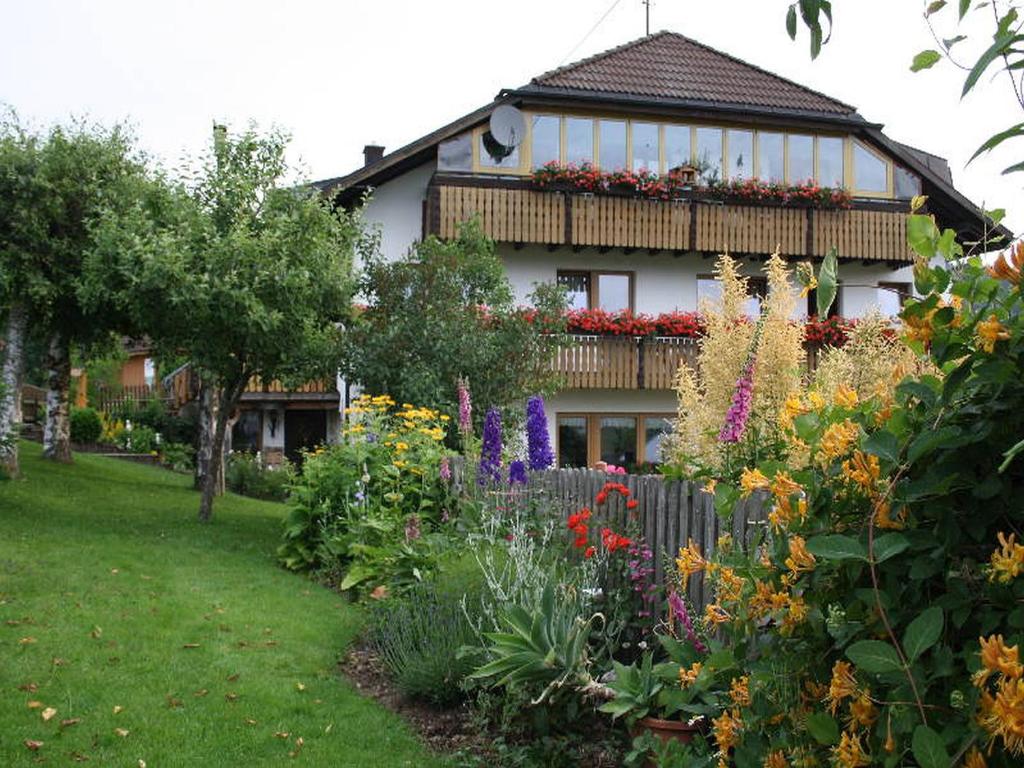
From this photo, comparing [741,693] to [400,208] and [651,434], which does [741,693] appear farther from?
[651,434]

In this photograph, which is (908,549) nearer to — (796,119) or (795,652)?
(795,652)

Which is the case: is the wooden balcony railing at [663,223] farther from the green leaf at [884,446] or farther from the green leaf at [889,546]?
the green leaf at [889,546]

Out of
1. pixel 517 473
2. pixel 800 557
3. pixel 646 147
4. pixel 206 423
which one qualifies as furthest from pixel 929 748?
pixel 646 147

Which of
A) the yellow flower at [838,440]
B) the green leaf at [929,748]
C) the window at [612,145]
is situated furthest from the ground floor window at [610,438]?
the green leaf at [929,748]

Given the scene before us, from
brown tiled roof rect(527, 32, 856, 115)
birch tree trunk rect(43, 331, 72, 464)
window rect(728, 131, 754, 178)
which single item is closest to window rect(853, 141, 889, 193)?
brown tiled roof rect(527, 32, 856, 115)

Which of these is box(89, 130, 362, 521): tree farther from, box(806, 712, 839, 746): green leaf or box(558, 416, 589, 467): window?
box(806, 712, 839, 746): green leaf

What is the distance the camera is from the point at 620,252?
67.6 feet

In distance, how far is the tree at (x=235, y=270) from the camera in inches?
472

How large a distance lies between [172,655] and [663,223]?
1471 cm

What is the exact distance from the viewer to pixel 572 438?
67.4ft

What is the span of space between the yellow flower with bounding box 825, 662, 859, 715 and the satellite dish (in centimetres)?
1763

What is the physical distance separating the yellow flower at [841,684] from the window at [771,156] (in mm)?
19692

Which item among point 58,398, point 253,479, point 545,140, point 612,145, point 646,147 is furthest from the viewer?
point 253,479

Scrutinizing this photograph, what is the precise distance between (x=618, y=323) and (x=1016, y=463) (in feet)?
57.1
